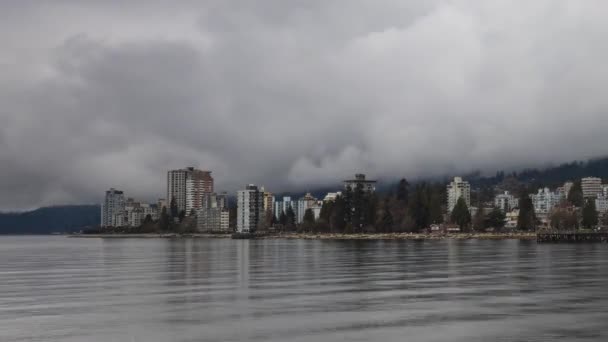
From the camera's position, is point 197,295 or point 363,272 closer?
point 197,295

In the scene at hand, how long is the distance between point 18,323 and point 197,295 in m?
16.7

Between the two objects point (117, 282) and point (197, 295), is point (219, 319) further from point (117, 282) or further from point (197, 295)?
point (117, 282)

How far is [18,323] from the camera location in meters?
41.4

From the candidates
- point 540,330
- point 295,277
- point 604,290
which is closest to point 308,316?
point 540,330

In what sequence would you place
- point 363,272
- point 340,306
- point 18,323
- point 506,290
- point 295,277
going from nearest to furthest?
point 18,323
point 340,306
point 506,290
point 295,277
point 363,272

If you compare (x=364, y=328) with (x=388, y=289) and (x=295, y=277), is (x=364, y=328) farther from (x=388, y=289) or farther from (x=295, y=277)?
(x=295, y=277)

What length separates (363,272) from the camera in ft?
265

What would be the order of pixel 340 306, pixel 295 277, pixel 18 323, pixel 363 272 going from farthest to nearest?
pixel 363 272 < pixel 295 277 < pixel 340 306 < pixel 18 323

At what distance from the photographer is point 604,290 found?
57188 mm

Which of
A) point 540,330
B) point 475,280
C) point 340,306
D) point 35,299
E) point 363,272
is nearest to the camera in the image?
point 540,330

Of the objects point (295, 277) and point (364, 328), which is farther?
point (295, 277)

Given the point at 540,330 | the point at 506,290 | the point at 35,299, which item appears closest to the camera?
the point at 540,330

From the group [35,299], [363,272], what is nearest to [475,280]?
[363,272]

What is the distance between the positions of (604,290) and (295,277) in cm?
2921
